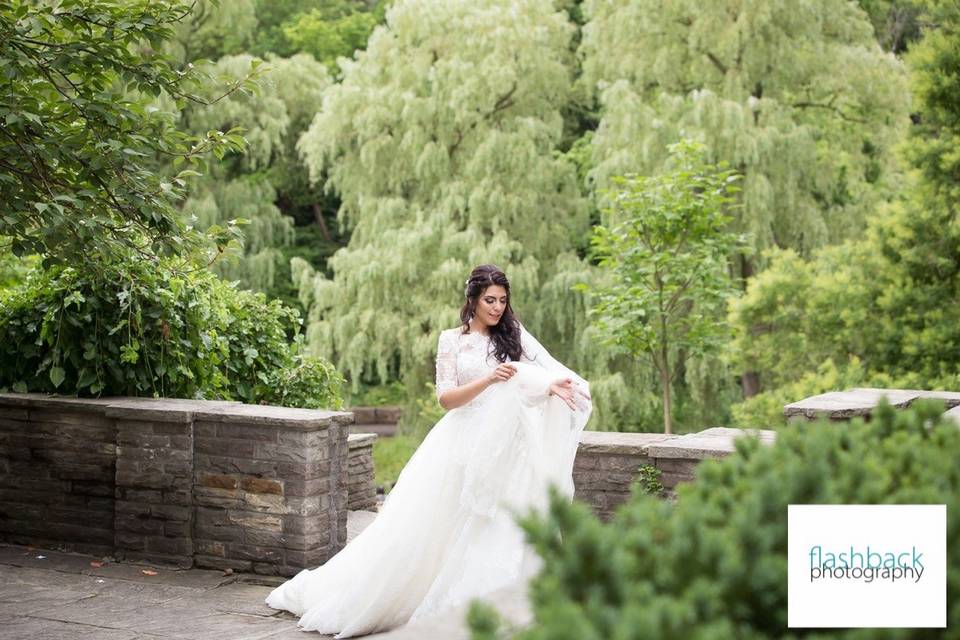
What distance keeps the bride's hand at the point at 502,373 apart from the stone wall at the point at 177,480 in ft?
3.71

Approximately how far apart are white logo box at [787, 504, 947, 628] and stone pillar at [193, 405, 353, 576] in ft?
15.0

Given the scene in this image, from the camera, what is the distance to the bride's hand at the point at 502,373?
5.88m

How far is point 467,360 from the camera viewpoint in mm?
6109

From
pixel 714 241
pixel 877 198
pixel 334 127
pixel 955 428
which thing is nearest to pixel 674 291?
pixel 714 241

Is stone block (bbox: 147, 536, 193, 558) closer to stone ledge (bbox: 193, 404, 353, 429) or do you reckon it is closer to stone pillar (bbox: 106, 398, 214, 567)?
stone pillar (bbox: 106, 398, 214, 567)

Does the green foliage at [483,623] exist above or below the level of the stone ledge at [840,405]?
below

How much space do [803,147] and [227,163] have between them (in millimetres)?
12275

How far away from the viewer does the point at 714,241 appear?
13.7 m

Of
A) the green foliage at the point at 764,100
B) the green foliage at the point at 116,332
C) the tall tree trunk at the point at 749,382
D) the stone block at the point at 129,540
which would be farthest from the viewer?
the tall tree trunk at the point at 749,382

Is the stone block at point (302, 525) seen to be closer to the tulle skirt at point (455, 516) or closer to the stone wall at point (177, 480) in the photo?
the stone wall at point (177, 480)

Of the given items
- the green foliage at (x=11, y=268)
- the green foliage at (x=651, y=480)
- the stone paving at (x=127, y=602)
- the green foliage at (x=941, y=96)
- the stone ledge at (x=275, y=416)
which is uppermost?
the green foliage at (x=941, y=96)

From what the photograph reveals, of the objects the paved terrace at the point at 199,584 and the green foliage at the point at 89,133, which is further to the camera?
the green foliage at the point at 89,133

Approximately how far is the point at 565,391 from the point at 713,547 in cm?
396

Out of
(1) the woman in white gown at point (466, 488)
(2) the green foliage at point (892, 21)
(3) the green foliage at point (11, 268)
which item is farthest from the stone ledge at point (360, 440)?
(2) the green foliage at point (892, 21)
